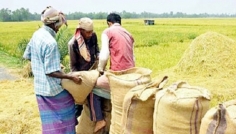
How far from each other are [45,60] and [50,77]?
0.63ft

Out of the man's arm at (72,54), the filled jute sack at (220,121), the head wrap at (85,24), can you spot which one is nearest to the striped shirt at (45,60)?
the head wrap at (85,24)

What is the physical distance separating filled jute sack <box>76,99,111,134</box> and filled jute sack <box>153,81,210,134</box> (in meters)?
1.11

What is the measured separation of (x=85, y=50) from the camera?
3.97 meters

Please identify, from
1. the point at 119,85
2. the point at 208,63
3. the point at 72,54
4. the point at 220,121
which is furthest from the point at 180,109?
the point at 208,63

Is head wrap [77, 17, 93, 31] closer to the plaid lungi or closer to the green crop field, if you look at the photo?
the plaid lungi

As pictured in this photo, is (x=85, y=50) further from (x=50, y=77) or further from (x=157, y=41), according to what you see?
(x=157, y=41)

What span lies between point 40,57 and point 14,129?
1.77 meters

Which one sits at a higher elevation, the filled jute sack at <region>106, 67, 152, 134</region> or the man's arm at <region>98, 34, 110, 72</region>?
the man's arm at <region>98, 34, 110, 72</region>

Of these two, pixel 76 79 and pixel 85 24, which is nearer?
pixel 76 79

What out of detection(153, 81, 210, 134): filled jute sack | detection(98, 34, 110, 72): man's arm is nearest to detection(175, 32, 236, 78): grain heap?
detection(98, 34, 110, 72): man's arm

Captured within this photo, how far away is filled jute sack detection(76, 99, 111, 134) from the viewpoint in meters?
4.03

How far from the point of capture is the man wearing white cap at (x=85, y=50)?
386cm

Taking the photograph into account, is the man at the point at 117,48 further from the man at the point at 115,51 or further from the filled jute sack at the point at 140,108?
the filled jute sack at the point at 140,108

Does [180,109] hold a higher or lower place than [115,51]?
lower
